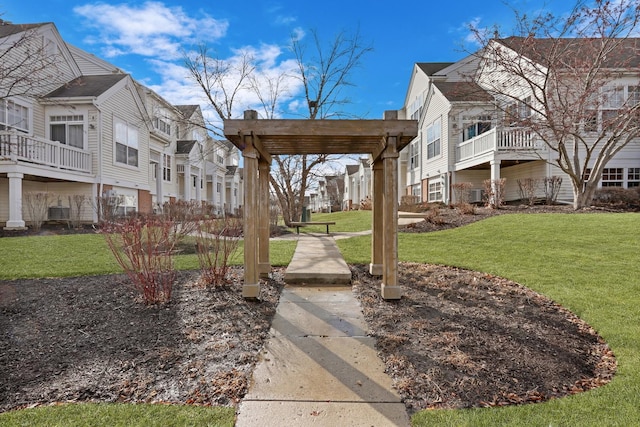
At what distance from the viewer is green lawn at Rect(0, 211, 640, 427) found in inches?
90.5

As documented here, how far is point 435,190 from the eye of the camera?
888 inches

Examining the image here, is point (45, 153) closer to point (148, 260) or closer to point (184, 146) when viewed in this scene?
point (148, 260)

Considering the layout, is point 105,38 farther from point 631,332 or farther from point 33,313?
point 631,332

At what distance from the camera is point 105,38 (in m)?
12.3

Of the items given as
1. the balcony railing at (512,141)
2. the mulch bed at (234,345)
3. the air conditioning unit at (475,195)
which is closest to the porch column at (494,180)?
the balcony railing at (512,141)

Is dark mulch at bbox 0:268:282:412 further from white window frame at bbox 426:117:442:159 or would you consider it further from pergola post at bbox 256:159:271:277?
white window frame at bbox 426:117:442:159

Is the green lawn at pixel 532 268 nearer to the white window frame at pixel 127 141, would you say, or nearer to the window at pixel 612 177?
the window at pixel 612 177

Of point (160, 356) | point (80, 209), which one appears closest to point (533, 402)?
point (160, 356)

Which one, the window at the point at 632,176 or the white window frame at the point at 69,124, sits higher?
the white window frame at the point at 69,124

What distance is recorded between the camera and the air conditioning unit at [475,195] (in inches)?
760

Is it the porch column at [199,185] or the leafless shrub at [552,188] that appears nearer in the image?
the leafless shrub at [552,188]

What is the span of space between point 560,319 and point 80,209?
18211 millimetres

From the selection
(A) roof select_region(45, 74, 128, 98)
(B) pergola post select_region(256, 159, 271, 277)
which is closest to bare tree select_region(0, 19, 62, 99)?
(A) roof select_region(45, 74, 128, 98)

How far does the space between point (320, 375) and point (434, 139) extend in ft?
73.1
